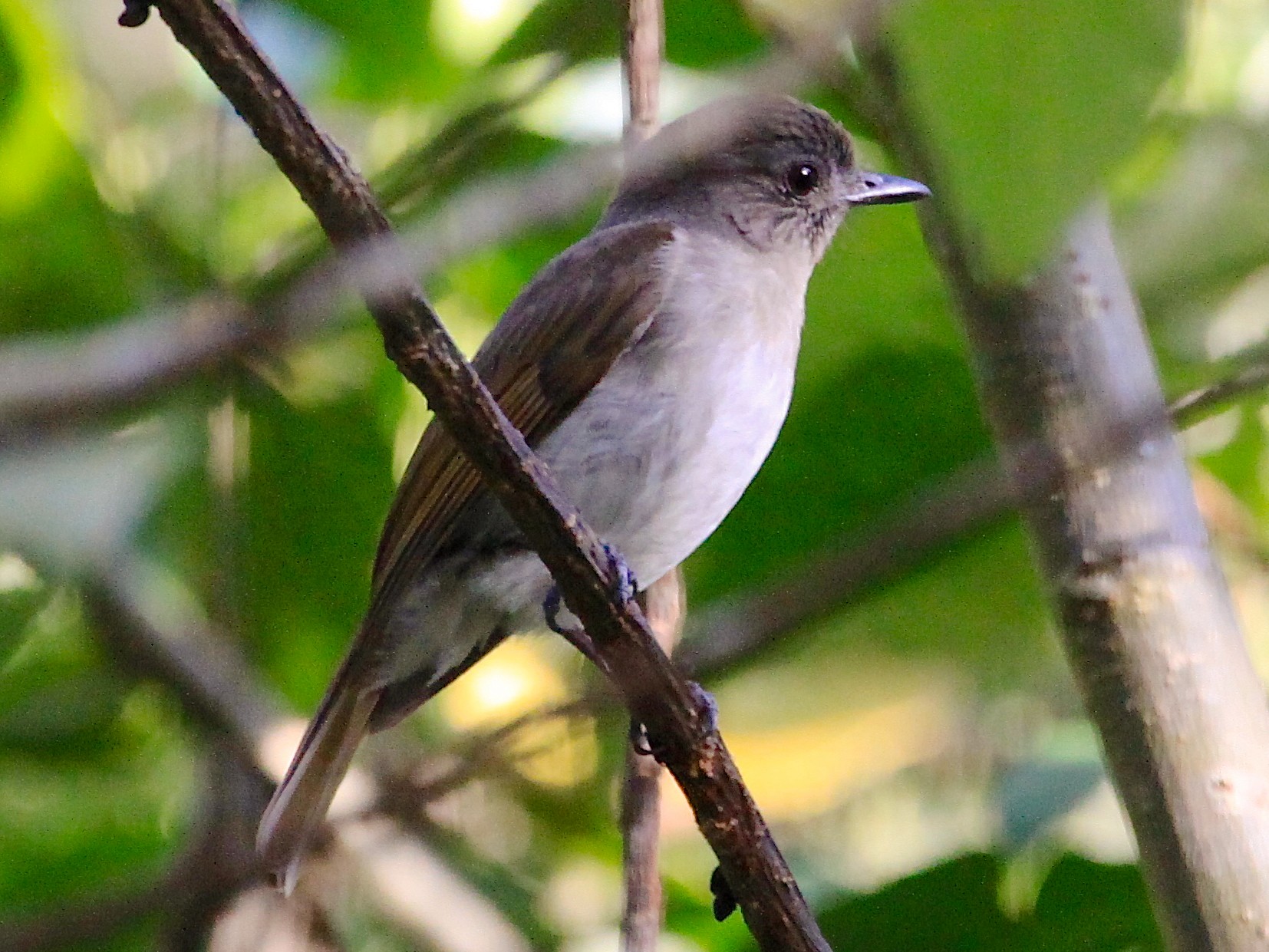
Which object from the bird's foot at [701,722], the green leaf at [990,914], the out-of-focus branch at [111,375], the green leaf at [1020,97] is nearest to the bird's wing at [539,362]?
the bird's foot at [701,722]

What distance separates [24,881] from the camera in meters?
2.57

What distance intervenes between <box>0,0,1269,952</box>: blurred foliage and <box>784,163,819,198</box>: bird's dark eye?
49 cm

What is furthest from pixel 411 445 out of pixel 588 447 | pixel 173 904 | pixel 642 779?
pixel 173 904

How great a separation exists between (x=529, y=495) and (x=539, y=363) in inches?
48.7

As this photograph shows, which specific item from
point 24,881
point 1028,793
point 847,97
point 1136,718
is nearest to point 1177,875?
point 1136,718

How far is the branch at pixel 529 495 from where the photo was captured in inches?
50.5

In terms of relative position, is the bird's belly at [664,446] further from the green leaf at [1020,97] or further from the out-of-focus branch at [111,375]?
the green leaf at [1020,97]

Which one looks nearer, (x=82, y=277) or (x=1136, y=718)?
(x=1136, y=718)

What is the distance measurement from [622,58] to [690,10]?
132 mm

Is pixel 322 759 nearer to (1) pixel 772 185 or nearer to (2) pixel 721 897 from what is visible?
(2) pixel 721 897

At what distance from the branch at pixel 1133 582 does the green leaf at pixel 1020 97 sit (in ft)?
3.20

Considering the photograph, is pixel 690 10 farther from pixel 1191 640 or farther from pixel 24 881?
pixel 24 881

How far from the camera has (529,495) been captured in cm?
173

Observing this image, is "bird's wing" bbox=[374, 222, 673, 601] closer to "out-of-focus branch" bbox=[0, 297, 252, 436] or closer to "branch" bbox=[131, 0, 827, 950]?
"branch" bbox=[131, 0, 827, 950]
